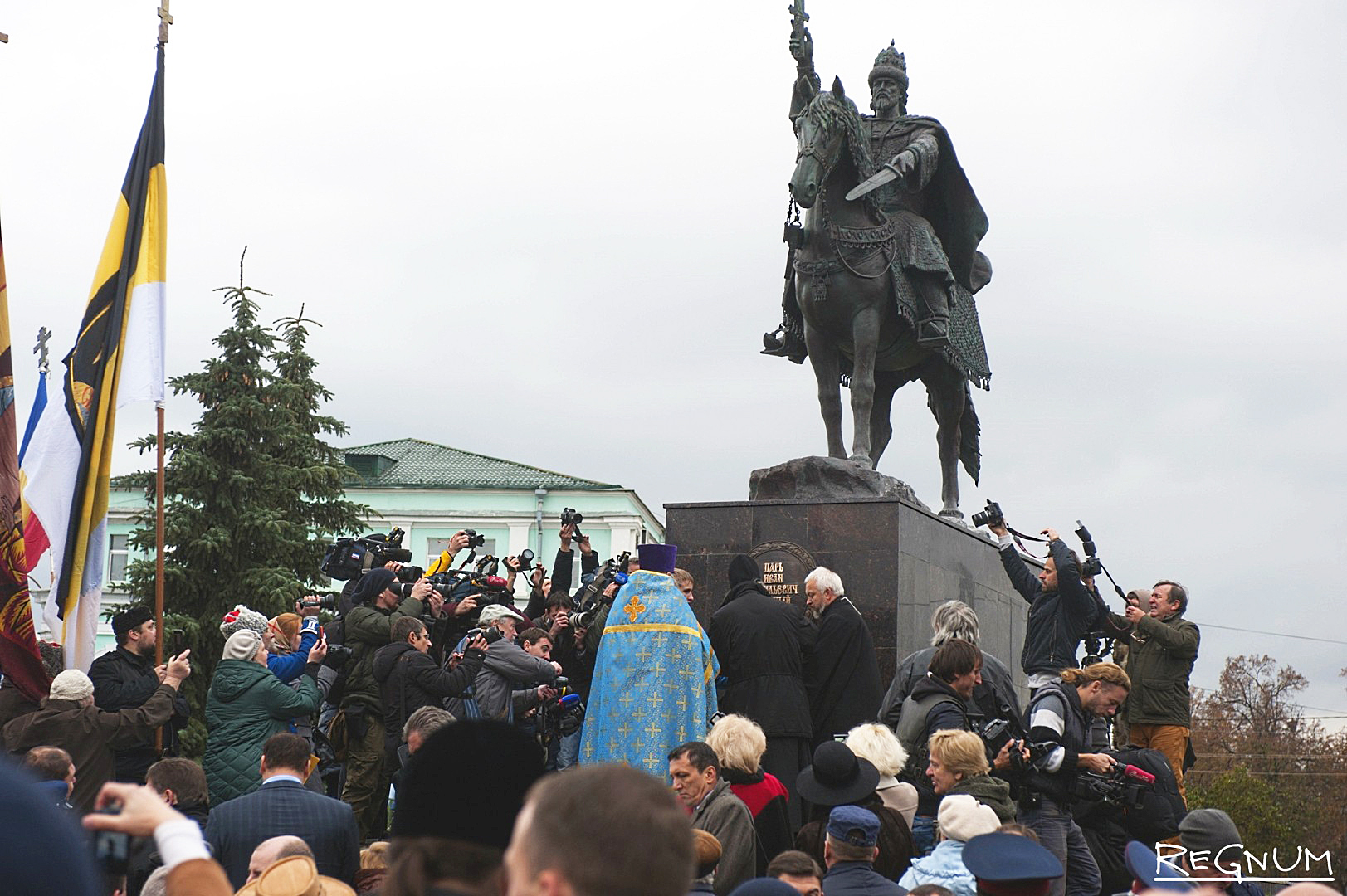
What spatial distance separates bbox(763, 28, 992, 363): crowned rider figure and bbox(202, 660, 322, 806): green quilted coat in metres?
5.90

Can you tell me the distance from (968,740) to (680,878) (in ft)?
16.1

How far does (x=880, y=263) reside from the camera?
12570mm

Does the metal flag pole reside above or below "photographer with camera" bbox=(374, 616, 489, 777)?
above

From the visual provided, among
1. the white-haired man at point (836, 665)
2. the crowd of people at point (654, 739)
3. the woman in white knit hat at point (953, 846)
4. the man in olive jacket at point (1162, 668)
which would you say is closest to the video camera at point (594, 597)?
the crowd of people at point (654, 739)

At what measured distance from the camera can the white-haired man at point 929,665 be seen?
8289 mm

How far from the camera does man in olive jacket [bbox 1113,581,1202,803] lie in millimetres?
9625

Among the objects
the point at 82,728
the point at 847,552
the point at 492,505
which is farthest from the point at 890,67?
the point at 492,505

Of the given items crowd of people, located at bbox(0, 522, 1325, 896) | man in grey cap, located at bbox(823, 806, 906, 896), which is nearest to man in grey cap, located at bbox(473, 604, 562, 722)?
crowd of people, located at bbox(0, 522, 1325, 896)

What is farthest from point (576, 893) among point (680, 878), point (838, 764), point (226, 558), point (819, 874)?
point (226, 558)

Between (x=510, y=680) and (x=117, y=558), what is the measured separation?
47.7 m

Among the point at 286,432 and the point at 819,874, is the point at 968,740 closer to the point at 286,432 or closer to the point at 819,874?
the point at 819,874

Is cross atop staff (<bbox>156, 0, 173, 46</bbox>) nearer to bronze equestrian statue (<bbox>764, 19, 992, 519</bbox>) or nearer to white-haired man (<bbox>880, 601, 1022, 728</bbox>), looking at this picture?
bronze equestrian statue (<bbox>764, 19, 992, 519</bbox>)

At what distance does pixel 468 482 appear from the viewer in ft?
189

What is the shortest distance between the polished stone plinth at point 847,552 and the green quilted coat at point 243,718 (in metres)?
3.89
